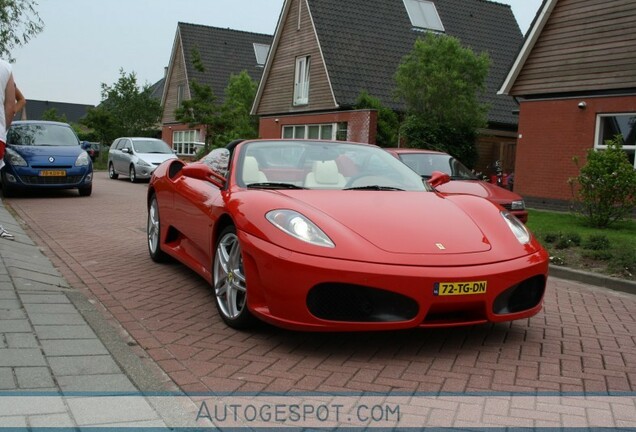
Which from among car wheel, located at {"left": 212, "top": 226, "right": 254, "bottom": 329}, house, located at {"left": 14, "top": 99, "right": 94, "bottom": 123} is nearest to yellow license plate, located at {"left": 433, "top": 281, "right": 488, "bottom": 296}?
car wheel, located at {"left": 212, "top": 226, "right": 254, "bottom": 329}

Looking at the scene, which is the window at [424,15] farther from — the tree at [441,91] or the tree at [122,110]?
the tree at [122,110]

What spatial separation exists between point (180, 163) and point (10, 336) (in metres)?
2.92

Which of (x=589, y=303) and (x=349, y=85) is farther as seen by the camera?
(x=349, y=85)

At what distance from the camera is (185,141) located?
40.5 meters

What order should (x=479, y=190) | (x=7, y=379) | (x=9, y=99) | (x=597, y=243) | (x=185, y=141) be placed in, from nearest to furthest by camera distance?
(x=7, y=379) < (x=9, y=99) < (x=597, y=243) < (x=479, y=190) < (x=185, y=141)

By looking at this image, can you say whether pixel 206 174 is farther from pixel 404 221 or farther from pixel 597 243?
pixel 597 243

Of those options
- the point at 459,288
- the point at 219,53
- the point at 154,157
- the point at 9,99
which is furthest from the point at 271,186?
the point at 219,53

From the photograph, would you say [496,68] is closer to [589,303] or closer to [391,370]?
[589,303]

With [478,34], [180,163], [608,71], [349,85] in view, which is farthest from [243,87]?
[180,163]

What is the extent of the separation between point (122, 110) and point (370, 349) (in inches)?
1291

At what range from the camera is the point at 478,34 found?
1161 inches

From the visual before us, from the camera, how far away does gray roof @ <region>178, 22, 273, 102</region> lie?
3912 centimetres

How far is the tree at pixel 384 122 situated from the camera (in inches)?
858

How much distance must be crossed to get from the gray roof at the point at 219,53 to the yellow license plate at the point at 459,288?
35.7m
